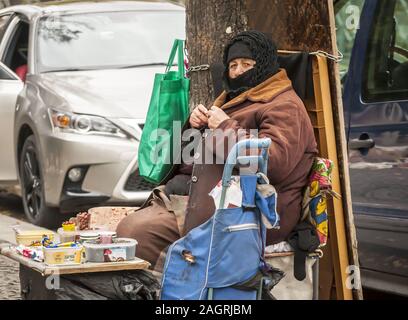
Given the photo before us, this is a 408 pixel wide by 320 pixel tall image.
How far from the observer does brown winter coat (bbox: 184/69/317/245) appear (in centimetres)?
429

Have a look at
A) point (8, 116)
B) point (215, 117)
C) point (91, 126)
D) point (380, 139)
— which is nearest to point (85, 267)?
point (215, 117)

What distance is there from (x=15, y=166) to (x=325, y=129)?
452 cm

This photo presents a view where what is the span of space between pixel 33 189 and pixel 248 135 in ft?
13.3

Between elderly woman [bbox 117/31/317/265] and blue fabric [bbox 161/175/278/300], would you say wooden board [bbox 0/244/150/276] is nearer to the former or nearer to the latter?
blue fabric [bbox 161/175/278/300]

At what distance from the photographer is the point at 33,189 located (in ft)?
26.5

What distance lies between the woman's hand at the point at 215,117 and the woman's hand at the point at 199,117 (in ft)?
0.27

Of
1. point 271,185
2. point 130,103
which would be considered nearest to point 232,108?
point 271,185

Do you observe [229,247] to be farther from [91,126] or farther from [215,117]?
[91,126]

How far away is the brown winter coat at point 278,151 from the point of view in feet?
14.1

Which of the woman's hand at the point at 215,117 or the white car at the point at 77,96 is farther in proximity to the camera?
the white car at the point at 77,96

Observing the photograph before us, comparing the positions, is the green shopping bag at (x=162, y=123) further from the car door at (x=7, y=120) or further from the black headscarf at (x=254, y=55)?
the car door at (x=7, y=120)

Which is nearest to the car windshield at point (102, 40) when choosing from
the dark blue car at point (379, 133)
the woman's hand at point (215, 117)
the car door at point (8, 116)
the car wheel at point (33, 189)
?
the car door at point (8, 116)

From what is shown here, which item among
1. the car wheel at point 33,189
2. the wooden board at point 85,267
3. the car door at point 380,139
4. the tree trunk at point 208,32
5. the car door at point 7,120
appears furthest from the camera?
the car door at point 7,120

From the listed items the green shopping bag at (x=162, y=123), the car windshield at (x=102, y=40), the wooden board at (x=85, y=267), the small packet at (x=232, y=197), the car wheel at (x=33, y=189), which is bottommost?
the car wheel at (x=33, y=189)
